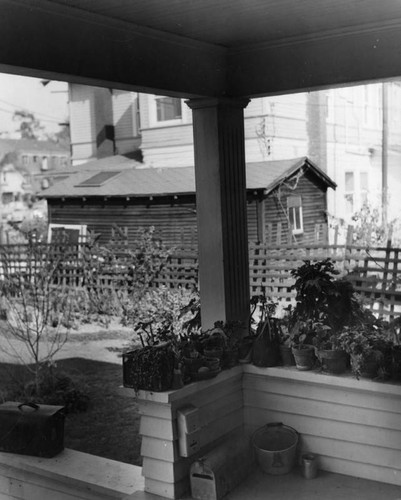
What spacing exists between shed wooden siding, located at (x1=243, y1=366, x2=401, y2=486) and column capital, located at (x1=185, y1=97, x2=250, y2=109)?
2.04 meters

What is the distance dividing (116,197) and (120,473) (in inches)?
402

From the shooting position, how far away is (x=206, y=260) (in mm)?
5254

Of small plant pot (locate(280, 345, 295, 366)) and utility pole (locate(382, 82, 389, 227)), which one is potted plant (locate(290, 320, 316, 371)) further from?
utility pole (locate(382, 82, 389, 227))

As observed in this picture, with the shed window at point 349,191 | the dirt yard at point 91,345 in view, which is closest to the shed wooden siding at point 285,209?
the shed window at point 349,191

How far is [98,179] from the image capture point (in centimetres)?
1483

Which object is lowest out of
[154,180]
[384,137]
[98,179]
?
[154,180]

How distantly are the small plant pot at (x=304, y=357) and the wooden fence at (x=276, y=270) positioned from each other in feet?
14.9

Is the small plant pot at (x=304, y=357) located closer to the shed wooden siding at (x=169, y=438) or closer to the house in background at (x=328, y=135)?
the shed wooden siding at (x=169, y=438)

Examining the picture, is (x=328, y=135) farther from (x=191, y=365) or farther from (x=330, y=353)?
(x=191, y=365)

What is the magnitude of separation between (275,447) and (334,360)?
2.35 feet

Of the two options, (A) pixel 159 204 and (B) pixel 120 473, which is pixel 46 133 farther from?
(B) pixel 120 473

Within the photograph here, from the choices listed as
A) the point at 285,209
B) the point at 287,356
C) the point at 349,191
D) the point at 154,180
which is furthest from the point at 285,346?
the point at 349,191

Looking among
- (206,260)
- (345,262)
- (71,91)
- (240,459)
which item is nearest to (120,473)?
(240,459)

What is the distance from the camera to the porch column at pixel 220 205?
5.11m
